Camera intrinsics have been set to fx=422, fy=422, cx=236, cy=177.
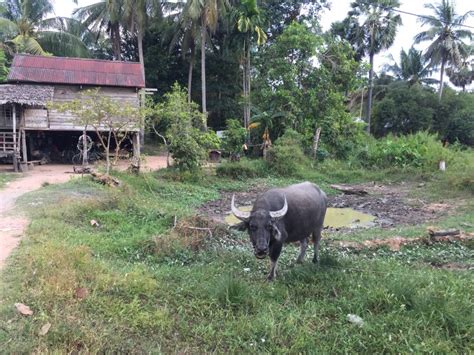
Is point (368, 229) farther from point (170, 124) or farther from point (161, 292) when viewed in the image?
point (170, 124)

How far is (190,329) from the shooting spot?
4.53 m

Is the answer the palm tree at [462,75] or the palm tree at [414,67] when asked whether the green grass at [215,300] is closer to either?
the palm tree at [414,67]

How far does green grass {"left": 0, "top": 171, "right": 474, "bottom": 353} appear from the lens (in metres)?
4.26

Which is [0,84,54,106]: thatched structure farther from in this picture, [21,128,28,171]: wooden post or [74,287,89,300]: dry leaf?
[74,287,89,300]: dry leaf

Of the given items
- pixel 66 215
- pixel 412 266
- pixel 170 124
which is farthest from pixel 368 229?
pixel 170 124

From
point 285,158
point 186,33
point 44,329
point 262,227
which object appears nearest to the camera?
point 44,329

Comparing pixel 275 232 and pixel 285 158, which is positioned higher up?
pixel 285 158

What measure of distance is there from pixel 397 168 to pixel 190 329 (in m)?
18.4

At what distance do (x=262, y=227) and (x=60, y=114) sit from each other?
62.1 feet

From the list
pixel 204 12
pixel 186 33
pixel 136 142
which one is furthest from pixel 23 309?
pixel 186 33

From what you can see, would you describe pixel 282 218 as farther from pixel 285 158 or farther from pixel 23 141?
pixel 23 141

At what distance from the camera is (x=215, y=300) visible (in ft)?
16.6

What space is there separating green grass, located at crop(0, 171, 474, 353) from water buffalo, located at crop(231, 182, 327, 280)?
47cm

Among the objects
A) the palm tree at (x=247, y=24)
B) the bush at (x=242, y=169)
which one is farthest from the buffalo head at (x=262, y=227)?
the palm tree at (x=247, y=24)
